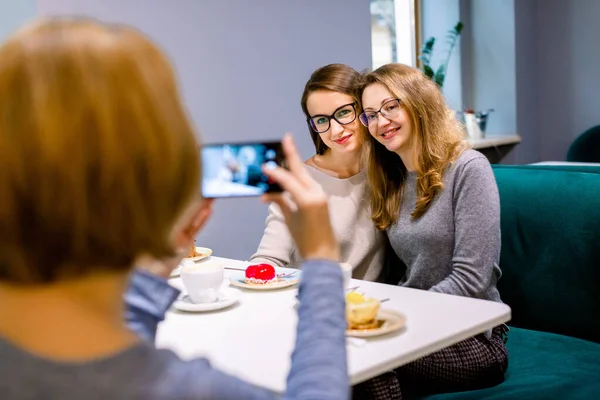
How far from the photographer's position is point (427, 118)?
2082 millimetres

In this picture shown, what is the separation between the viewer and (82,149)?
57cm

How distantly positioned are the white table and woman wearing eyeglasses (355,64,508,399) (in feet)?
0.91

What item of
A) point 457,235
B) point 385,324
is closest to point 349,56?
point 457,235

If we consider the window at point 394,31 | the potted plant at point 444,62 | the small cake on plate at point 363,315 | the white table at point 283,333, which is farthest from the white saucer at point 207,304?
the window at point 394,31

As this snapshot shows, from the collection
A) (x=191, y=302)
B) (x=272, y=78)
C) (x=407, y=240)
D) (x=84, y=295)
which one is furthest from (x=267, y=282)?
(x=272, y=78)

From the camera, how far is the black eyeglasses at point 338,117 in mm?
2209

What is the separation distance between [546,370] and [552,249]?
0.39 m

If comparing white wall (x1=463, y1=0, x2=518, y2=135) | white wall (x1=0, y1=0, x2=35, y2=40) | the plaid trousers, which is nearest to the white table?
the plaid trousers

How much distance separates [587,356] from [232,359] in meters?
1.12

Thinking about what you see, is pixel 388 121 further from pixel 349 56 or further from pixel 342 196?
pixel 349 56

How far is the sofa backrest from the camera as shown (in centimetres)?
209

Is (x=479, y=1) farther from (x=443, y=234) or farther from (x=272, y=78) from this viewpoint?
(x=443, y=234)

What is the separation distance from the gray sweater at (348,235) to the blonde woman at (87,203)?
1.52 metres

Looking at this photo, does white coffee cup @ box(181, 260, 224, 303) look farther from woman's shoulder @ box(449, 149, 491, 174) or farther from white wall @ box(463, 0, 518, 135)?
white wall @ box(463, 0, 518, 135)
